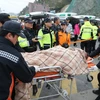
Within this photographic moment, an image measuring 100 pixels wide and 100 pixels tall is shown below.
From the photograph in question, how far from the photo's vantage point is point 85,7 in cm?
4650

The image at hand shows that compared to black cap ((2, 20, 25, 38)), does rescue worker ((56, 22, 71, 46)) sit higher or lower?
lower

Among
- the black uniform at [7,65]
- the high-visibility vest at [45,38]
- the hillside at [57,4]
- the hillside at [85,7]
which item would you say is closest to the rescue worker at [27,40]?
the high-visibility vest at [45,38]

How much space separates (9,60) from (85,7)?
45351 mm

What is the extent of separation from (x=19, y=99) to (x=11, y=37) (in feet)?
3.37

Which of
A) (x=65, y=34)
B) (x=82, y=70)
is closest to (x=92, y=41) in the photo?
(x=65, y=34)

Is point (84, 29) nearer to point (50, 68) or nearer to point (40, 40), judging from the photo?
point (40, 40)

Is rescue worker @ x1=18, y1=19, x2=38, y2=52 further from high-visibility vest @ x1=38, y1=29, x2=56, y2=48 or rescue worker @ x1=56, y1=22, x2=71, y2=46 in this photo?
rescue worker @ x1=56, y1=22, x2=71, y2=46

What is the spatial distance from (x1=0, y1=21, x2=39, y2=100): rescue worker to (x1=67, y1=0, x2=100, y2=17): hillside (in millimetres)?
40845

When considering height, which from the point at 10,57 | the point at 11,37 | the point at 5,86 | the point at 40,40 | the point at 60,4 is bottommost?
the point at 60,4

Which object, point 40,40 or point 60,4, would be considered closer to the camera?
point 40,40

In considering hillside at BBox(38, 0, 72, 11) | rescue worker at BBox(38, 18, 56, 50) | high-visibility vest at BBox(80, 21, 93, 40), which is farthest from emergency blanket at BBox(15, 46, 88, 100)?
hillside at BBox(38, 0, 72, 11)

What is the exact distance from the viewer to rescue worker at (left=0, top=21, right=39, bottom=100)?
8.31 feet

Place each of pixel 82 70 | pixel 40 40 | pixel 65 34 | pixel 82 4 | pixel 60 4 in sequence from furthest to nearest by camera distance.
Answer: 1. pixel 60 4
2. pixel 82 4
3. pixel 65 34
4. pixel 40 40
5. pixel 82 70

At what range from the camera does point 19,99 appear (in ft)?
10.7
